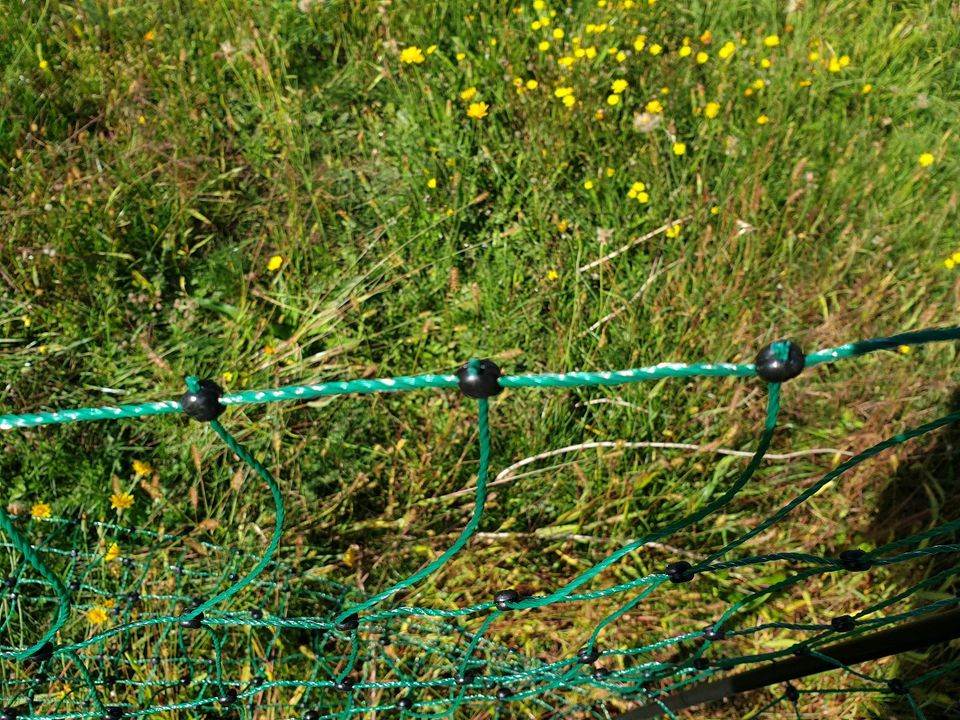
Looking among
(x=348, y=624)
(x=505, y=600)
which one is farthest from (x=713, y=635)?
(x=348, y=624)

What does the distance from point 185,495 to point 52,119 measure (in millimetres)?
1509

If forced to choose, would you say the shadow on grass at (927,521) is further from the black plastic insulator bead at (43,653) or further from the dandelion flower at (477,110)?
the black plastic insulator bead at (43,653)

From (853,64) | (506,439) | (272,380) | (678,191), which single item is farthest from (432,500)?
(853,64)

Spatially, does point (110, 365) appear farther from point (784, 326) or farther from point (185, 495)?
point (784, 326)

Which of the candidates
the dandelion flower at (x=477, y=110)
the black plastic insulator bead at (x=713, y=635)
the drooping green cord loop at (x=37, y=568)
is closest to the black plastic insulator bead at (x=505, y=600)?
the black plastic insulator bead at (x=713, y=635)

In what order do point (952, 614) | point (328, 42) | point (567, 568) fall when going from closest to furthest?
point (952, 614) → point (567, 568) → point (328, 42)

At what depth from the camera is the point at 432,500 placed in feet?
7.00

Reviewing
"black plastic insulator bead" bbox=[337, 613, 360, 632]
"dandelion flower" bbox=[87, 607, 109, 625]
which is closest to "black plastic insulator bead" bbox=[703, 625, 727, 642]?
"black plastic insulator bead" bbox=[337, 613, 360, 632]

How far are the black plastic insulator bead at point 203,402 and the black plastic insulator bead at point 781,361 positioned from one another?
0.60 meters

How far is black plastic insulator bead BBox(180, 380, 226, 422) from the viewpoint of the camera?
0.93 m

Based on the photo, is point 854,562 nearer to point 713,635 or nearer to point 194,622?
point 713,635

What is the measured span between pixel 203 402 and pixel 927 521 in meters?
1.94

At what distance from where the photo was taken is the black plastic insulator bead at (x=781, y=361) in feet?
2.89

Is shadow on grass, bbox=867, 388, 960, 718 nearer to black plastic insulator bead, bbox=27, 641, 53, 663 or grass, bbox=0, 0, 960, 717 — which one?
grass, bbox=0, 0, 960, 717
